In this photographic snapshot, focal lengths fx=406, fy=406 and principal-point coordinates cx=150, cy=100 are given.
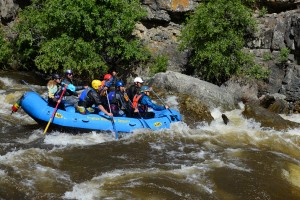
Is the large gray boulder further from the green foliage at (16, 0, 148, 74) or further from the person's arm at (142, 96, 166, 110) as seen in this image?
the person's arm at (142, 96, 166, 110)

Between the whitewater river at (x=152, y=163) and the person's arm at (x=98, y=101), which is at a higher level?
the person's arm at (x=98, y=101)

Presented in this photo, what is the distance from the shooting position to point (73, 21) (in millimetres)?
13383

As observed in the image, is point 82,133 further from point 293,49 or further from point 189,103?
point 293,49

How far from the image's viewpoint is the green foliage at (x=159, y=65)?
14734mm

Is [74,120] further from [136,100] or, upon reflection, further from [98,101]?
[136,100]

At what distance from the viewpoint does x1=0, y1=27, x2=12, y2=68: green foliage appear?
15844 millimetres

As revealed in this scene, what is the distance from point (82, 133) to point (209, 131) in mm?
3235

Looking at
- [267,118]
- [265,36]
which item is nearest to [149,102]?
[267,118]

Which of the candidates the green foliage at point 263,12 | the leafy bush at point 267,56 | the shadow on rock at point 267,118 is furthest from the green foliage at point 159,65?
the green foliage at point 263,12

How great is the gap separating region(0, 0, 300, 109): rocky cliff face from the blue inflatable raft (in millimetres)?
5978

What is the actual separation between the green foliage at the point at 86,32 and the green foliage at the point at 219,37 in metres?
2.00

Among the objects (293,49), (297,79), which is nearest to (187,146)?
(297,79)

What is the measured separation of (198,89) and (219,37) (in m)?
2.34

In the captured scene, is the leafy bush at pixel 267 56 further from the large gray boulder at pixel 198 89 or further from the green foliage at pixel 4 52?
the green foliage at pixel 4 52
